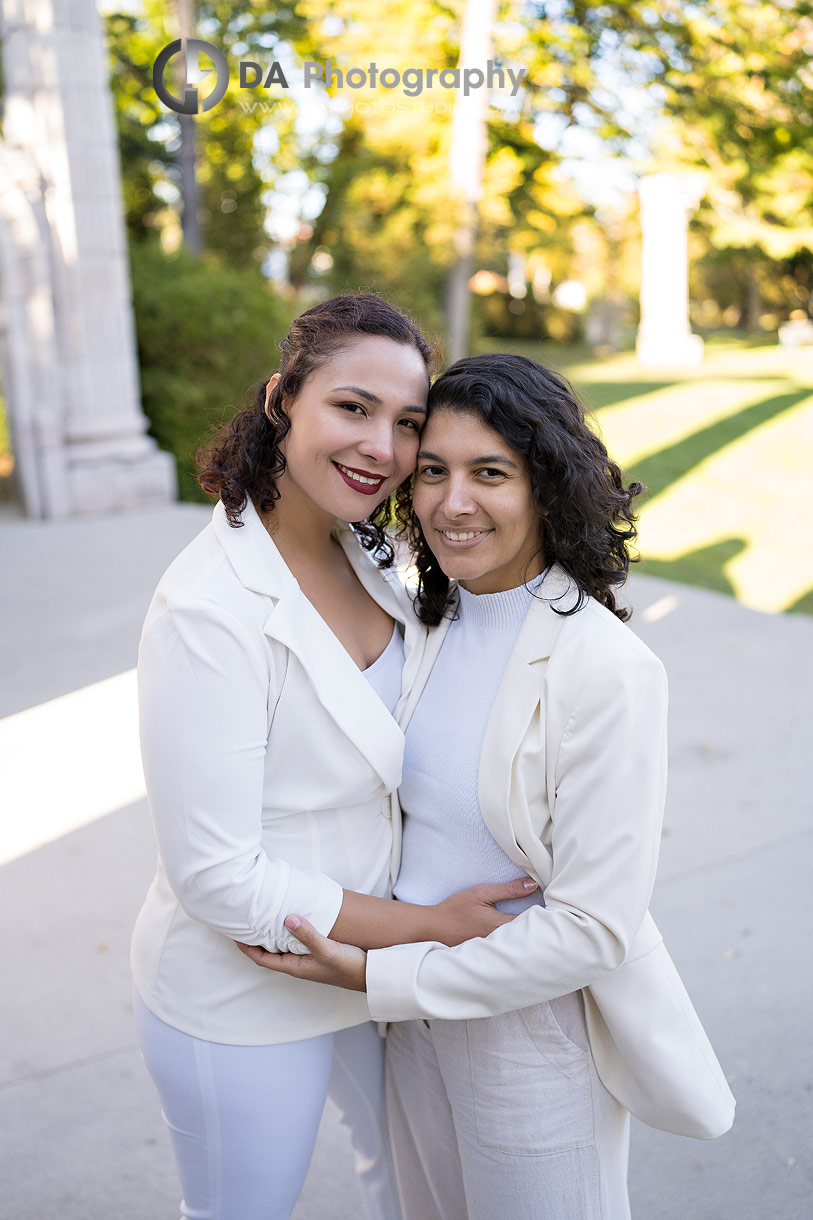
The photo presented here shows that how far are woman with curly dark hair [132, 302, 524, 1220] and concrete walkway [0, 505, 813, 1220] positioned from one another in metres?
0.94

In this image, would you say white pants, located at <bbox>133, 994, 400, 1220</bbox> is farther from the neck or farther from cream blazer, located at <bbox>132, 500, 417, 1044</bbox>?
the neck

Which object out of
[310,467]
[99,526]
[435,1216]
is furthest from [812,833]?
[99,526]

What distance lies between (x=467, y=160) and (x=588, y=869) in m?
17.8

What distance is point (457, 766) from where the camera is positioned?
1703 millimetres

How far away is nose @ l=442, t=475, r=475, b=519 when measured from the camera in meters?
1.66

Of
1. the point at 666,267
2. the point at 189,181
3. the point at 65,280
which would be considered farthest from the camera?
the point at 666,267

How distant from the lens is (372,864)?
1746mm

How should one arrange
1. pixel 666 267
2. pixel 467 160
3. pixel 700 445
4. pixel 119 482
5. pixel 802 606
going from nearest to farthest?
pixel 802 606
pixel 119 482
pixel 700 445
pixel 467 160
pixel 666 267

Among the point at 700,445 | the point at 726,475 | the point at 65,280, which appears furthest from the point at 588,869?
the point at 700,445

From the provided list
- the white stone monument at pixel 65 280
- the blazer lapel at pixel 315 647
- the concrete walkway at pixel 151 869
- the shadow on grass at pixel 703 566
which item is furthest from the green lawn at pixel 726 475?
the white stone monument at pixel 65 280

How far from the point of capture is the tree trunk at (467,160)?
53.3 feet

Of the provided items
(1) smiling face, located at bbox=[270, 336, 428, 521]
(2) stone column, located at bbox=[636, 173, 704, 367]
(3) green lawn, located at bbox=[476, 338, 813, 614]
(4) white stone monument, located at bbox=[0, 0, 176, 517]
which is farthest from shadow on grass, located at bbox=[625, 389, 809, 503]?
(1) smiling face, located at bbox=[270, 336, 428, 521]

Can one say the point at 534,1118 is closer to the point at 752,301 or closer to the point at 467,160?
the point at 467,160

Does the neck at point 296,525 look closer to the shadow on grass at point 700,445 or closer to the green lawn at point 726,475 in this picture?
the green lawn at point 726,475
